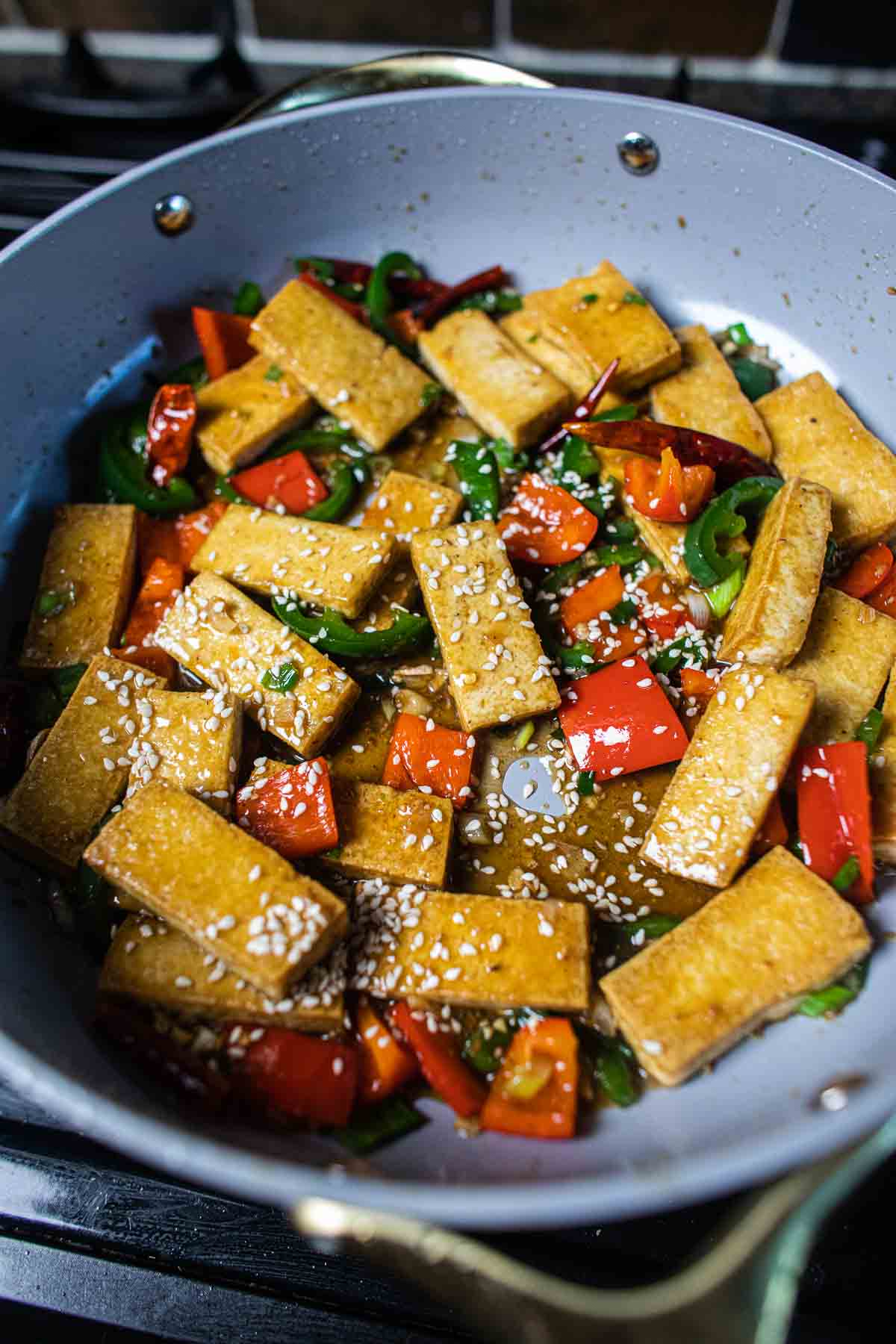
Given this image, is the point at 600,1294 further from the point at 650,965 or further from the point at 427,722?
the point at 427,722

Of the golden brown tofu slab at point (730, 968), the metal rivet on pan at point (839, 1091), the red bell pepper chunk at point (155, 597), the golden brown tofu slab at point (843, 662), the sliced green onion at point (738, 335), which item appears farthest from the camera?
the sliced green onion at point (738, 335)

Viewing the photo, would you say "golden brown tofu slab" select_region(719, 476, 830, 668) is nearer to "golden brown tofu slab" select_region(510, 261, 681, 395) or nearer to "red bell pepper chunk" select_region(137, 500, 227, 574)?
"golden brown tofu slab" select_region(510, 261, 681, 395)

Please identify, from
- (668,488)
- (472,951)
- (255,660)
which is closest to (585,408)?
(668,488)

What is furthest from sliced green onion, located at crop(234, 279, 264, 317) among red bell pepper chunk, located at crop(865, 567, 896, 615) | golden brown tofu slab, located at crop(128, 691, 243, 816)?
red bell pepper chunk, located at crop(865, 567, 896, 615)

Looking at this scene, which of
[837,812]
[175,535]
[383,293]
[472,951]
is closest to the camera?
[472,951]

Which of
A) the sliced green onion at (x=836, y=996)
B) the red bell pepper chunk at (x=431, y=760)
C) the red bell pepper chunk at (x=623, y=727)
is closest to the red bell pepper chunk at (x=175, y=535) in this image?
the red bell pepper chunk at (x=431, y=760)

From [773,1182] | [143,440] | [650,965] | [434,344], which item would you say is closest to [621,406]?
[434,344]

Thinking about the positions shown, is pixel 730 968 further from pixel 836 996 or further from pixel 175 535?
pixel 175 535

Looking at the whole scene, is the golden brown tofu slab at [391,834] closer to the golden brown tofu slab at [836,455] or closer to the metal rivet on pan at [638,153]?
the golden brown tofu slab at [836,455]
